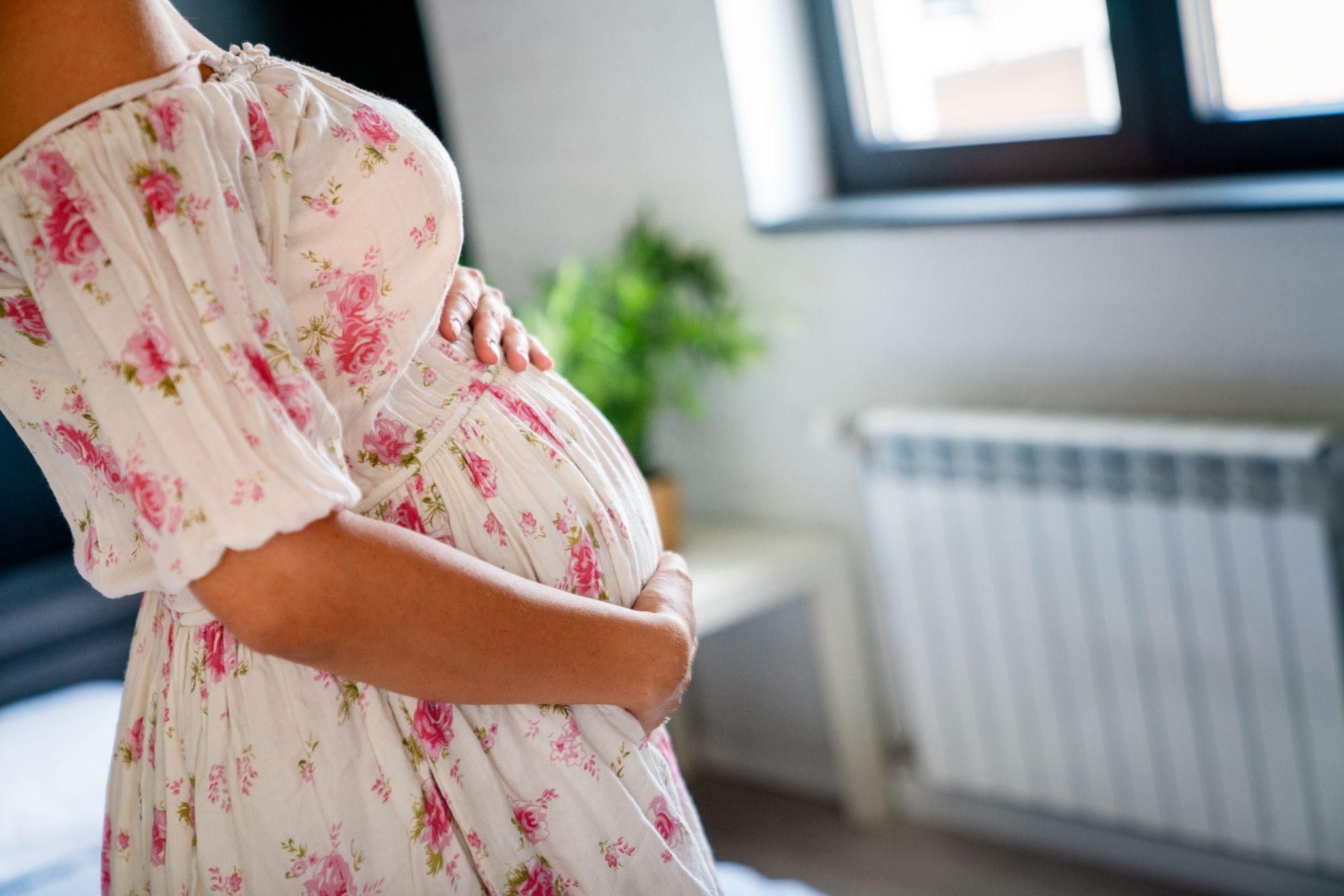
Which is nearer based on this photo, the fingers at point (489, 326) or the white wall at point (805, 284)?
the fingers at point (489, 326)

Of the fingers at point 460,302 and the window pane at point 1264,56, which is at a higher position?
the window pane at point 1264,56

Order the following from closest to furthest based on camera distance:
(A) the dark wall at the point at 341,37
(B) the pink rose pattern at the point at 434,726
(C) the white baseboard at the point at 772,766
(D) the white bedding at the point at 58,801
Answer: (B) the pink rose pattern at the point at 434,726, (D) the white bedding at the point at 58,801, (A) the dark wall at the point at 341,37, (C) the white baseboard at the point at 772,766

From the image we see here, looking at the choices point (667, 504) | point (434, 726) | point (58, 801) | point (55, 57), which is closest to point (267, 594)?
point (434, 726)

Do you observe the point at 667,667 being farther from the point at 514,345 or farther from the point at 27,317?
the point at 27,317

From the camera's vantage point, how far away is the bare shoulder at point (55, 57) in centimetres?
63

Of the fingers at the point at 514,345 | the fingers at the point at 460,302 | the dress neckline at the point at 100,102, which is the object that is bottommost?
the fingers at the point at 514,345

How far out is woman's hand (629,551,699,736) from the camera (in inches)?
32.1

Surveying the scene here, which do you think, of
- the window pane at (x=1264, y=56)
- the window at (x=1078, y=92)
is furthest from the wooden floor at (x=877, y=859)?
the window pane at (x=1264, y=56)

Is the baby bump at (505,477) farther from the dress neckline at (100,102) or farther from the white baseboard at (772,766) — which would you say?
the white baseboard at (772,766)

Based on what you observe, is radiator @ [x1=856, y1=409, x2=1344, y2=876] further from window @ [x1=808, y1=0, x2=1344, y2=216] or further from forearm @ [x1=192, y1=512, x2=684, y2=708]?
forearm @ [x1=192, y1=512, x2=684, y2=708]

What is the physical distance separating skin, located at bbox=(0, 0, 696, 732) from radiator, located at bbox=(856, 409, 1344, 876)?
1140mm

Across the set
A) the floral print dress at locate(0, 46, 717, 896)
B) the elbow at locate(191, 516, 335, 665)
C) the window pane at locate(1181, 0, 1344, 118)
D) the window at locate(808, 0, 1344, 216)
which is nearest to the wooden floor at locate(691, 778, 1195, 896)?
the window at locate(808, 0, 1344, 216)

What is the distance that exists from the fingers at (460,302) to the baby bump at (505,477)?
16 mm

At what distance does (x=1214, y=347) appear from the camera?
67.0 inches
